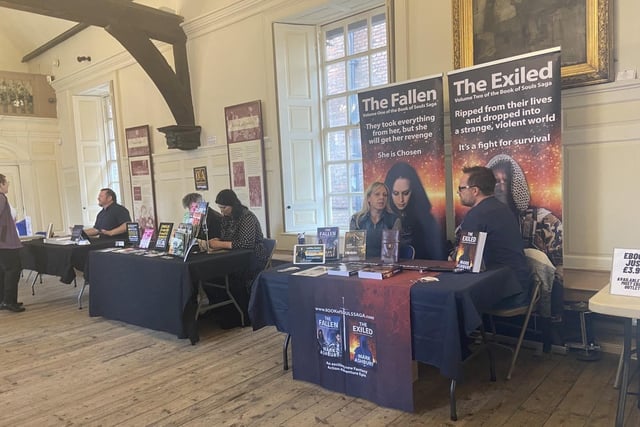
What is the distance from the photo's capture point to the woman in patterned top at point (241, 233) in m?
4.29

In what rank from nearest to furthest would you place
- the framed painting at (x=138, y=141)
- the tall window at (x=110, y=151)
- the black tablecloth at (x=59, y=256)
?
the black tablecloth at (x=59, y=256), the framed painting at (x=138, y=141), the tall window at (x=110, y=151)

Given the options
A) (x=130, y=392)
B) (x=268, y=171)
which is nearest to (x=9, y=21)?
(x=268, y=171)

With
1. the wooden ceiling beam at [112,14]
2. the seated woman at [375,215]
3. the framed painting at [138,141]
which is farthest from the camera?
the framed painting at [138,141]

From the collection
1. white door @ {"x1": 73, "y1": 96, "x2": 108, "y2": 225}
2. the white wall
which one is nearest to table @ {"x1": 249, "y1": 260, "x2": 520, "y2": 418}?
the white wall

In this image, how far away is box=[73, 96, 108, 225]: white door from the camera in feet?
28.0

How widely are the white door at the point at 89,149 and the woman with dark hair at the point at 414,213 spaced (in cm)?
675

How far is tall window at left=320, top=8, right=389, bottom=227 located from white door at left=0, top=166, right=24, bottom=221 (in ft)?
22.2

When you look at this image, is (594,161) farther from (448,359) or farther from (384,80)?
(384,80)

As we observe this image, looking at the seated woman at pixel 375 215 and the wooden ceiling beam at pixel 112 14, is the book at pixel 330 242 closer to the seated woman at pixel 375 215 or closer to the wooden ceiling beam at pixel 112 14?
the seated woman at pixel 375 215

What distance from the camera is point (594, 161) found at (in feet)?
10.8

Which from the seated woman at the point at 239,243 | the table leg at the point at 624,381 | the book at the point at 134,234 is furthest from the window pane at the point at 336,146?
the table leg at the point at 624,381

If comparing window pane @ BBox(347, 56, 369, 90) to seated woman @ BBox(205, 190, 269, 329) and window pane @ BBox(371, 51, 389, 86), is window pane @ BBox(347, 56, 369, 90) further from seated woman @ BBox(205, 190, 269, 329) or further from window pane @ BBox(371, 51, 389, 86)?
seated woman @ BBox(205, 190, 269, 329)

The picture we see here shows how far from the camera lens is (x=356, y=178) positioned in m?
5.21

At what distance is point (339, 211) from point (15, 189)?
6984mm
